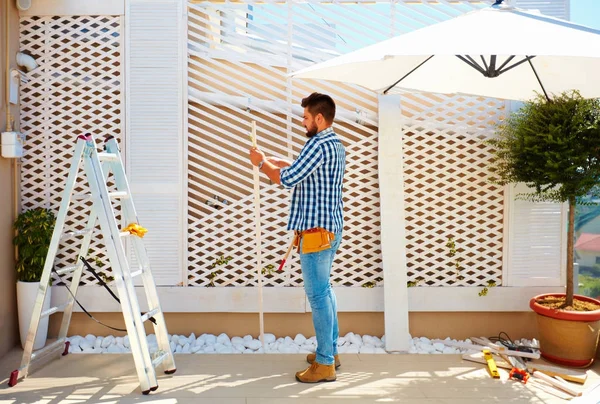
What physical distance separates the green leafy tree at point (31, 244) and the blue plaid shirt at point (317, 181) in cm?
178

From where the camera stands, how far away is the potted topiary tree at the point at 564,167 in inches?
142

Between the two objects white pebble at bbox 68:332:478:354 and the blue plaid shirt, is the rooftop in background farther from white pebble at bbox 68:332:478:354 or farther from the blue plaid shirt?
the blue plaid shirt

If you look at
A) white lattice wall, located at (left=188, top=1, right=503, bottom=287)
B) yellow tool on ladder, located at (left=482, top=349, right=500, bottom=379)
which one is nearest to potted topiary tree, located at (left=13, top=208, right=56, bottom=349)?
white lattice wall, located at (left=188, top=1, right=503, bottom=287)

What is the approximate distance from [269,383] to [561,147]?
2241mm

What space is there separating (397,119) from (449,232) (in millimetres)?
902

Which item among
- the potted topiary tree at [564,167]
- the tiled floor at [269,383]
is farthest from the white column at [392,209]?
the potted topiary tree at [564,167]

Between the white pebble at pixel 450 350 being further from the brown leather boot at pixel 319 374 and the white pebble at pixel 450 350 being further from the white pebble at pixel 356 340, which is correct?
the brown leather boot at pixel 319 374

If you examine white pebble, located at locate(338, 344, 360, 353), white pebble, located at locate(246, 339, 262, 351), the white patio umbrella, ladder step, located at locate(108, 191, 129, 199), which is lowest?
white pebble, located at locate(338, 344, 360, 353)

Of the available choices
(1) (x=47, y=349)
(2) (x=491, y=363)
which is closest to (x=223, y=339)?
(1) (x=47, y=349)

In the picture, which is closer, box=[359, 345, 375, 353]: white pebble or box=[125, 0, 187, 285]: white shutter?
box=[359, 345, 375, 353]: white pebble

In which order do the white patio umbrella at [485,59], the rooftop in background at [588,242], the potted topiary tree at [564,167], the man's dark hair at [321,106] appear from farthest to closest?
the rooftop in background at [588,242] < the potted topiary tree at [564,167] < the man's dark hair at [321,106] < the white patio umbrella at [485,59]

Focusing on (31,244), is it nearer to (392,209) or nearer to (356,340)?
(356,340)

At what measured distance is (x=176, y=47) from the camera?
13.6 ft

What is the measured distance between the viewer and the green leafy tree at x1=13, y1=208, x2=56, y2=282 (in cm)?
392
